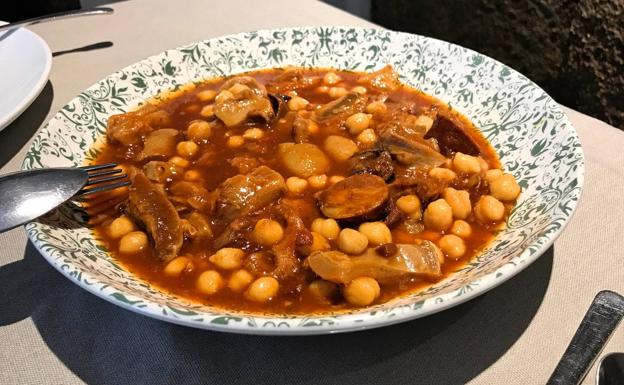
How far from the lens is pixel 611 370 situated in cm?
175

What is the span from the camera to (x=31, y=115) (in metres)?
3.43

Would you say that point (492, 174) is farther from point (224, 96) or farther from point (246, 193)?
point (224, 96)

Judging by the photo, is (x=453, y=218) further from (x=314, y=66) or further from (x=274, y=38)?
(x=274, y=38)

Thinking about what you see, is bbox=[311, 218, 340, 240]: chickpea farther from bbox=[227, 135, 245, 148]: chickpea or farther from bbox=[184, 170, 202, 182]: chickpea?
bbox=[227, 135, 245, 148]: chickpea

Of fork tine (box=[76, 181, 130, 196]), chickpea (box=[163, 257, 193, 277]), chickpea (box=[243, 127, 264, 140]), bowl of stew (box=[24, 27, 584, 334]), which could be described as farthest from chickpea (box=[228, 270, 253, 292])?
chickpea (box=[243, 127, 264, 140])

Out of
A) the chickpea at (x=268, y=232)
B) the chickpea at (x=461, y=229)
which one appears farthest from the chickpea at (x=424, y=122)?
the chickpea at (x=268, y=232)

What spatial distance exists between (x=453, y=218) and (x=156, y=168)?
56.8 inches

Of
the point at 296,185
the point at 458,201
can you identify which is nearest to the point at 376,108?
the point at 296,185

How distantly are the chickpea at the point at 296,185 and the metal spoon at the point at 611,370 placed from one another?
1427 mm

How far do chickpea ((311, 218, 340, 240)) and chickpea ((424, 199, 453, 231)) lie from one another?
410mm

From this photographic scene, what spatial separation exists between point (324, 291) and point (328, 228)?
14.4 inches

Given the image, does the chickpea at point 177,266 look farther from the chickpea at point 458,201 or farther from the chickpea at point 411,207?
the chickpea at point 458,201

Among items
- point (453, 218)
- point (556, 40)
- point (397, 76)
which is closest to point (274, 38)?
point (397, 76)

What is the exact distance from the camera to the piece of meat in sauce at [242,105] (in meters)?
3.12
